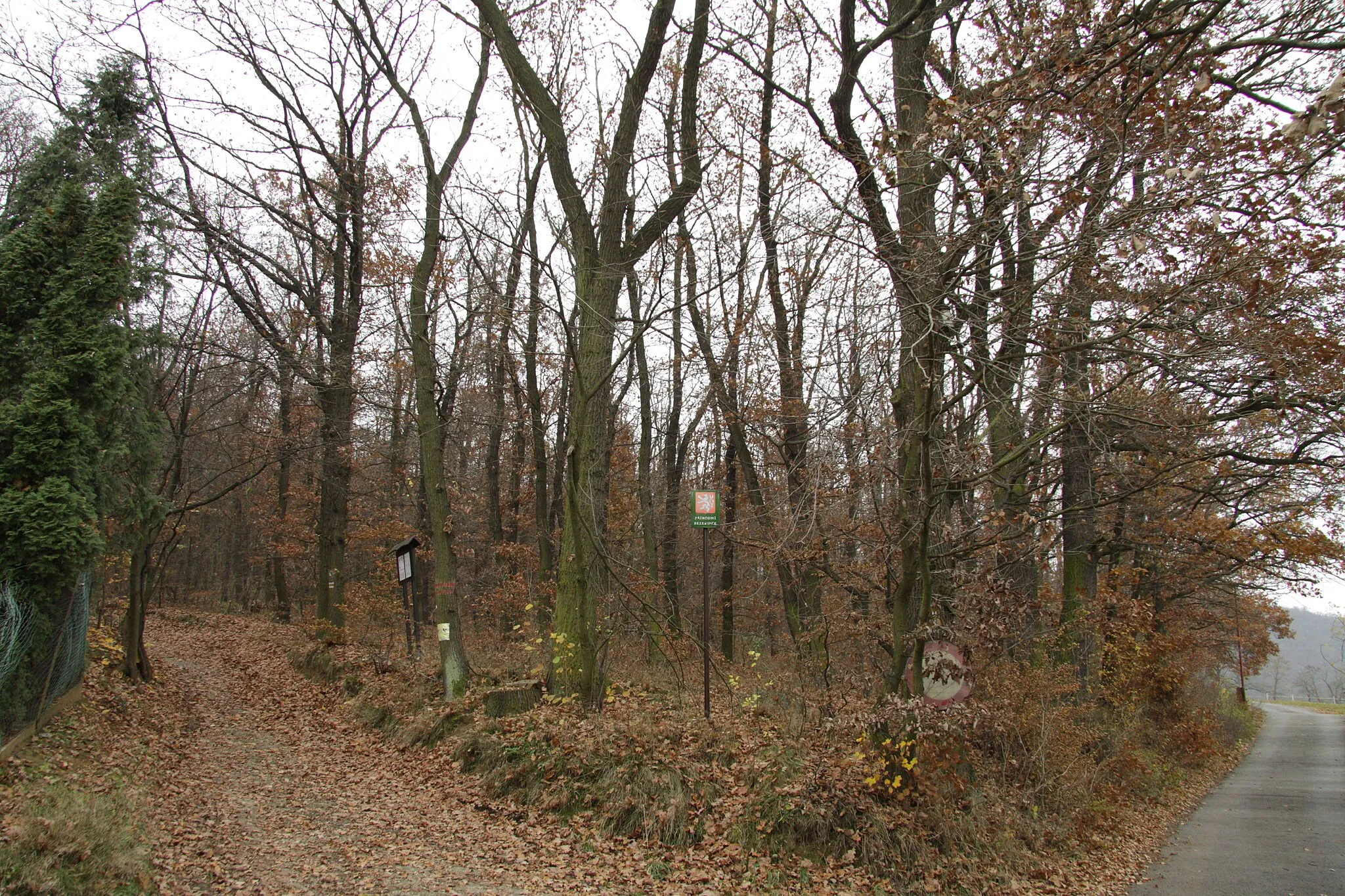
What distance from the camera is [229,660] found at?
1641 cm

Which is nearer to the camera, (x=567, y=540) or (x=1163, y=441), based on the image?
(x=1163, y=441)

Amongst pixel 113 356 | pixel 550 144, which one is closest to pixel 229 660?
pixel 113 356

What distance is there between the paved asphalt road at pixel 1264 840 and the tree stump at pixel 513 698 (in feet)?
22.2

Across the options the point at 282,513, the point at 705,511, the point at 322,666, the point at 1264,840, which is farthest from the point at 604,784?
the point at 282,513

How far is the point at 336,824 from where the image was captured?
7.13 metres

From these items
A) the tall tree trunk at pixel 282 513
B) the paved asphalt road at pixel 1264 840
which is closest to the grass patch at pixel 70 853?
the paved asphalt road at pixel 1264 840

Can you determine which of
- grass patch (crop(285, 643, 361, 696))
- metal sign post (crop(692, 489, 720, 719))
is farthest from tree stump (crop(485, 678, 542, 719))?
grass patch (crop(285, 643, 361, 696))

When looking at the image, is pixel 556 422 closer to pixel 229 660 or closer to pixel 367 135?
pixel 367 135

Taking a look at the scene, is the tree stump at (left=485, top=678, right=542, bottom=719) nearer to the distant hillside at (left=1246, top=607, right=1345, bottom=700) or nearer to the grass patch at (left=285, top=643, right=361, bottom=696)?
the grass patch at (left=285, top=643, right=361, bottom=696)

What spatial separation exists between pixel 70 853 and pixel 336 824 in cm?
276

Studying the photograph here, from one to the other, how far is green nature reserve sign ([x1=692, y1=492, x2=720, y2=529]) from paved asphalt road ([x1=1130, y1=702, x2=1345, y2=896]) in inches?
218

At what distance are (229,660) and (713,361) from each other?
1270 centimetres

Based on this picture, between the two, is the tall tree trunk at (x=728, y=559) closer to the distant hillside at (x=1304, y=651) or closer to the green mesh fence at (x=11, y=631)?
the green mesh fence at (x=11, y=631)

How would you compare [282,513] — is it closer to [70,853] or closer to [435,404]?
[435,404]
